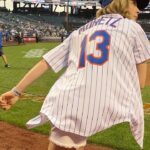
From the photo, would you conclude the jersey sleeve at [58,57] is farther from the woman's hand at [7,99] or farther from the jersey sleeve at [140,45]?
the jersey sleeve at [140,45]

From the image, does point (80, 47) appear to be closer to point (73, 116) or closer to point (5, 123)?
point (73, 116)

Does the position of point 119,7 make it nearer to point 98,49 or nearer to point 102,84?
point 98,49

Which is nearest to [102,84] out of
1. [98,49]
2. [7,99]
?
[98,49]

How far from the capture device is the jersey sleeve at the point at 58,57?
3256 millimetres

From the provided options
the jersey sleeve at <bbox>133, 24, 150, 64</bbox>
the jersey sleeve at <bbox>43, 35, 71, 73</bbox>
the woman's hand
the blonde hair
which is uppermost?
the blonde hair

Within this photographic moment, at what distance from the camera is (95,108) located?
3.00 m

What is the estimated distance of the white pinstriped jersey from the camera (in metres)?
2.99

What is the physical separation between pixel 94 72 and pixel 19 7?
80653mm

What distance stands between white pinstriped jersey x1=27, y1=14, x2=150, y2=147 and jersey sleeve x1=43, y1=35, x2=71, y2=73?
20 centimetres

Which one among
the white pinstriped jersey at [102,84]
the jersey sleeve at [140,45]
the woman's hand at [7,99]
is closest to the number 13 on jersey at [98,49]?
the white pinstriped jersey at [102,84]

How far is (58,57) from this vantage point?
3289 millimetres

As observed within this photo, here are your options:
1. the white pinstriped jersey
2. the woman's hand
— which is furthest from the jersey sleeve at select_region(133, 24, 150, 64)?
the woman's hand

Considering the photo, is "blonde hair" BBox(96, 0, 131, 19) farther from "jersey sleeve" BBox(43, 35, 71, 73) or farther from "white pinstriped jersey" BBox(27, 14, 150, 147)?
"jersey sleeve" BBox(43, 35, 71, 73)

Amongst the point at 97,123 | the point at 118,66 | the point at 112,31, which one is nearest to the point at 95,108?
the point at 97,123
